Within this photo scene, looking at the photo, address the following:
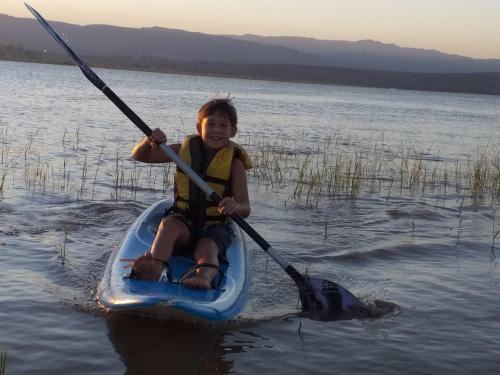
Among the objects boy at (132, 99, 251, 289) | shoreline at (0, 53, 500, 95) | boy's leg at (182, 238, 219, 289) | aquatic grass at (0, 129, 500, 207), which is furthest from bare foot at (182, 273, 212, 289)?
shoreline at (0, 53, 500, 95)

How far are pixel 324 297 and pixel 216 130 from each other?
1.58 meters

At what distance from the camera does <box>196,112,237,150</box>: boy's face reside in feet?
18.6

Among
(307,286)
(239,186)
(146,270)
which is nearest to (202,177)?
(239,186)

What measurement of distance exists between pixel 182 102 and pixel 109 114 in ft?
28.7

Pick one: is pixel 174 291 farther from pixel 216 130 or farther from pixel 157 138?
pixel 216 130

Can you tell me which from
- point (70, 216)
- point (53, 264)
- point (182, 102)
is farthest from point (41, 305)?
point (182, 102)

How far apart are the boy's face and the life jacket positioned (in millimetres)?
58

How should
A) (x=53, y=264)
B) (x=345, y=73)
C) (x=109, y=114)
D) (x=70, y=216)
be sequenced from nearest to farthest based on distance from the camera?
(x=53, y=264) < (x=70, y=216) < (x=109, y=114) < (x=345, y=73)

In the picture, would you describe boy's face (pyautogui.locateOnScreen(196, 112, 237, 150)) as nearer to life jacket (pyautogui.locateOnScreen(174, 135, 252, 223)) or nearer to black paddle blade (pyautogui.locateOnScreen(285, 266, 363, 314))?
life jacket (pyautogui.locateOnScreen(174, 135, 252, 223))

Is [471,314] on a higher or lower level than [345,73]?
lower

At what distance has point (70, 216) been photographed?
329 inches

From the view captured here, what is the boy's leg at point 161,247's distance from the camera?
16.2ft

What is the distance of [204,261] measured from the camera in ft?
17.1

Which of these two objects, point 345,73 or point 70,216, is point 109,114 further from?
point 345,73
